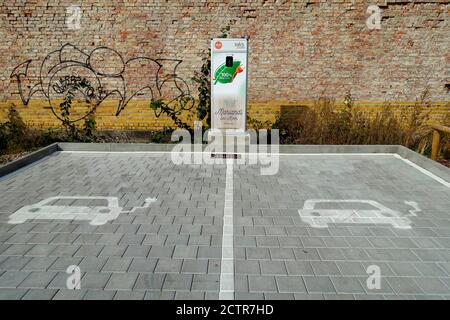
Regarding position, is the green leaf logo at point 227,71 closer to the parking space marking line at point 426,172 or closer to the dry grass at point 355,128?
the dry grass at point 355,128

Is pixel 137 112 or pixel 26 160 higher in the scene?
pixel 137 112

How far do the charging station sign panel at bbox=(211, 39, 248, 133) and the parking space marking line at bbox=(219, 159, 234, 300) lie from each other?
8.08 ft

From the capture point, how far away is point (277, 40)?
925 centimetres

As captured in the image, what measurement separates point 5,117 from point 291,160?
7899 millimetres

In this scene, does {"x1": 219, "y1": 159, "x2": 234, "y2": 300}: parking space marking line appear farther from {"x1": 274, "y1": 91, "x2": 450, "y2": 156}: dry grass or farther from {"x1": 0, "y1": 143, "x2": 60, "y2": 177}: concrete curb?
{"x1": 0, "y1": 143, "x2": 60, "y2": 177}: concrete curb

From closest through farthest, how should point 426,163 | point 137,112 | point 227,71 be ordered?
point 426,163, point 227,71, point 137,112

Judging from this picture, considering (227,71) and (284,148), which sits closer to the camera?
(227,71)

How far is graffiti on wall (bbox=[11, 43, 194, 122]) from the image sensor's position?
30.7 ft

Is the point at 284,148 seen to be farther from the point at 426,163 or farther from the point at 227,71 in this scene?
the point at 426,163

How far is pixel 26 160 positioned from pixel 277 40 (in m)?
6.68
